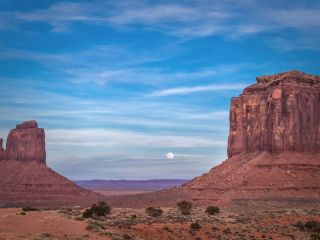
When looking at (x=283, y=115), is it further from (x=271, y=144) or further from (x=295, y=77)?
(x=295, y=77)

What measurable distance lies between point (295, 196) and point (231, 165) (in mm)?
20474

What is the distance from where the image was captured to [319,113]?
4166 inches

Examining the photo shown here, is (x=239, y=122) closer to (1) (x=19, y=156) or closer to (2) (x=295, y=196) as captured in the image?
(2) (x=295, y=196)

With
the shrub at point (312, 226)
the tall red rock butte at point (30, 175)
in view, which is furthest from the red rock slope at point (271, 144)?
the tall red rock butte at point (30, 175)

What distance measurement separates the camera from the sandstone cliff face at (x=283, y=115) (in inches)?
3991

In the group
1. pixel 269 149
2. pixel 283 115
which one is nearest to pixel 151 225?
pixel 269 149

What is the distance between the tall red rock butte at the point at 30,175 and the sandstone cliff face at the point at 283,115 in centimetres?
4708

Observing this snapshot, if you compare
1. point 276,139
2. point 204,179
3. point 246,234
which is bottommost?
point 246,234

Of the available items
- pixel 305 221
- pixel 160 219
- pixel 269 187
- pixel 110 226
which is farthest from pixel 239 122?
pixel 110 226

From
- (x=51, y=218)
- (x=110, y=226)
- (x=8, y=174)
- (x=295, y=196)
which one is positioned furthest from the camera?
(x=8, y=174)

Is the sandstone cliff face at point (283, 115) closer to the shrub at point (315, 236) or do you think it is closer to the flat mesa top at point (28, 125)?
the shrub at point (315, 236)

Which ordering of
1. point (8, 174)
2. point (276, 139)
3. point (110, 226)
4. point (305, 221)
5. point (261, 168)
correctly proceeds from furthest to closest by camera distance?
point (8, 174)
point (276, 139)
point (261, 168)
point (305, 221)
point (110, 226)

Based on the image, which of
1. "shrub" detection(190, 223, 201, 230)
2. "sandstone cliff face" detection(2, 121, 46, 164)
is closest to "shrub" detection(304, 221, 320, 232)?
"shrub" detection(190, 223, 201, 230)

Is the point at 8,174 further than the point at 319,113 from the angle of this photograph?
Yes
